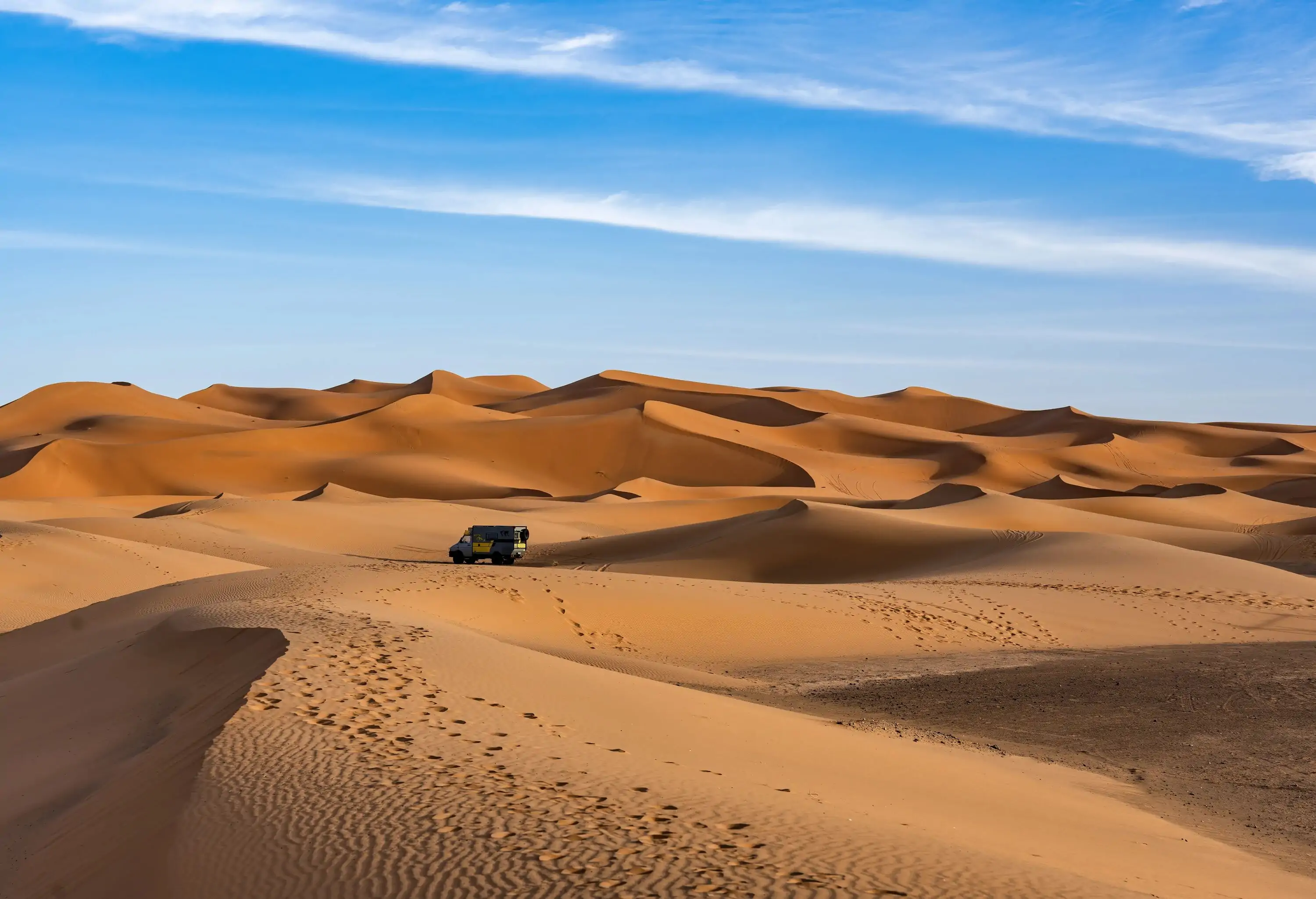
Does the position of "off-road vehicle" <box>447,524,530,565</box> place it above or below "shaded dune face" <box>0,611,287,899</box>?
below

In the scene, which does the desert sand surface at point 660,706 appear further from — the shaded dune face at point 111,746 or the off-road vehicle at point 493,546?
the off-road vehicle at point 493,546

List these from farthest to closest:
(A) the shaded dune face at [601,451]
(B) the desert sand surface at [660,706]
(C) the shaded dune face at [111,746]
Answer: (A) the shaded dune face at [601,451]
(C) the shaded dune face at [111,746]
(B) the desert sand surface at [660,706]

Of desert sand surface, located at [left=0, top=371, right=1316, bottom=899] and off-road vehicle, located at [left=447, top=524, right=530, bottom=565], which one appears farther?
off-road vehicle, located at [left=447, top=524, right=530, bottom=565]

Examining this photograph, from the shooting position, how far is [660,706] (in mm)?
10641

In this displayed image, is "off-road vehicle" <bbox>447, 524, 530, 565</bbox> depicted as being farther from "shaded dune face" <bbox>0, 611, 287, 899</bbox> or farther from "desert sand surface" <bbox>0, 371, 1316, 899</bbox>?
"shaded dune face" <bbox>0, 611, 287, 899</bbox>

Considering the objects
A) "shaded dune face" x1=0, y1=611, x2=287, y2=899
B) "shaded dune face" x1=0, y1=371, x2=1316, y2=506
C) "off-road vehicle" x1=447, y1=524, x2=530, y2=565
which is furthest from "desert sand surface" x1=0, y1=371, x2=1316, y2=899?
"shaded dune face" x1=0, y1=371, x2=1316, y2=506

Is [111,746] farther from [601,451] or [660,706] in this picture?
[601,451]

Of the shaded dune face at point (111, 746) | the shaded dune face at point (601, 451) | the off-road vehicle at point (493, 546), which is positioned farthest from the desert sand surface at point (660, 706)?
the shaded dune face at point (601, 451)

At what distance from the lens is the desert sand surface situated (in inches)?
245

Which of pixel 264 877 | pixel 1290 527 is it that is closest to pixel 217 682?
pixel 264 877

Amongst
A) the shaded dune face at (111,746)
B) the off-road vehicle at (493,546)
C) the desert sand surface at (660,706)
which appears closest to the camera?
the desert sand surface at (660,706)

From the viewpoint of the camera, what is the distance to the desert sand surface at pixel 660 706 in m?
6.21

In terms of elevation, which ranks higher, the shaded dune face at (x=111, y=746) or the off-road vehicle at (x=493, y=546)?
the shaded dune face at (x=111, y=746)

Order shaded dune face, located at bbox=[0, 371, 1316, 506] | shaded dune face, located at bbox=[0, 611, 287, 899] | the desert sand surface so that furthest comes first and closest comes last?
1. shaded dune face, located at bbox=[0, 371, 1316, 506]
2. shaded dune face, located at bbox=[0, 611, 287, 899]
3. the desert sand surface
